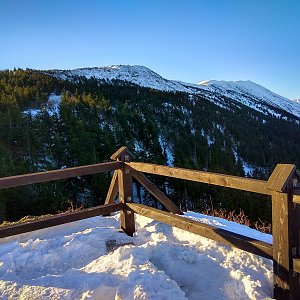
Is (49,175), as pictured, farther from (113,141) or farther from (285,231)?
(113,141)

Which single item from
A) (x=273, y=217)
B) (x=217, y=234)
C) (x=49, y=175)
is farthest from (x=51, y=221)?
(x=273, y=217)

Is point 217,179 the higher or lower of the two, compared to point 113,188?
higher

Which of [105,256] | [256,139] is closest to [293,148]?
[256,139]

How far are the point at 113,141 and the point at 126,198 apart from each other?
7048cm

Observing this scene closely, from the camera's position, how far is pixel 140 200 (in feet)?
201

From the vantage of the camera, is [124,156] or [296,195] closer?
[296,195]

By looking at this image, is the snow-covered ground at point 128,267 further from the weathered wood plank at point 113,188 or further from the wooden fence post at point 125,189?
the weathered wood plank at point 113,188

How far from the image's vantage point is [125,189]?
5344mm

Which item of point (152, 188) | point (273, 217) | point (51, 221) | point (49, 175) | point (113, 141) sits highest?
point (49, 175)

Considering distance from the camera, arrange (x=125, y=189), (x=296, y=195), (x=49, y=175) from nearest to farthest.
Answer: (x=296, y=195)
(x=49, y=175)
(x=125, y=189)

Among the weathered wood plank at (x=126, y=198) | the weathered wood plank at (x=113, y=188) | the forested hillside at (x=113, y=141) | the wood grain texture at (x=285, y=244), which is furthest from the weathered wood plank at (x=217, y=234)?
the forested hillside at (x=113, y=141)

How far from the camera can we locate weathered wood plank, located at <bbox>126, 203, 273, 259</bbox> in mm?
3469

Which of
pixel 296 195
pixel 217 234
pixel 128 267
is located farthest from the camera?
pixel 217 234

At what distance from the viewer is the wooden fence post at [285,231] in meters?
3.19
